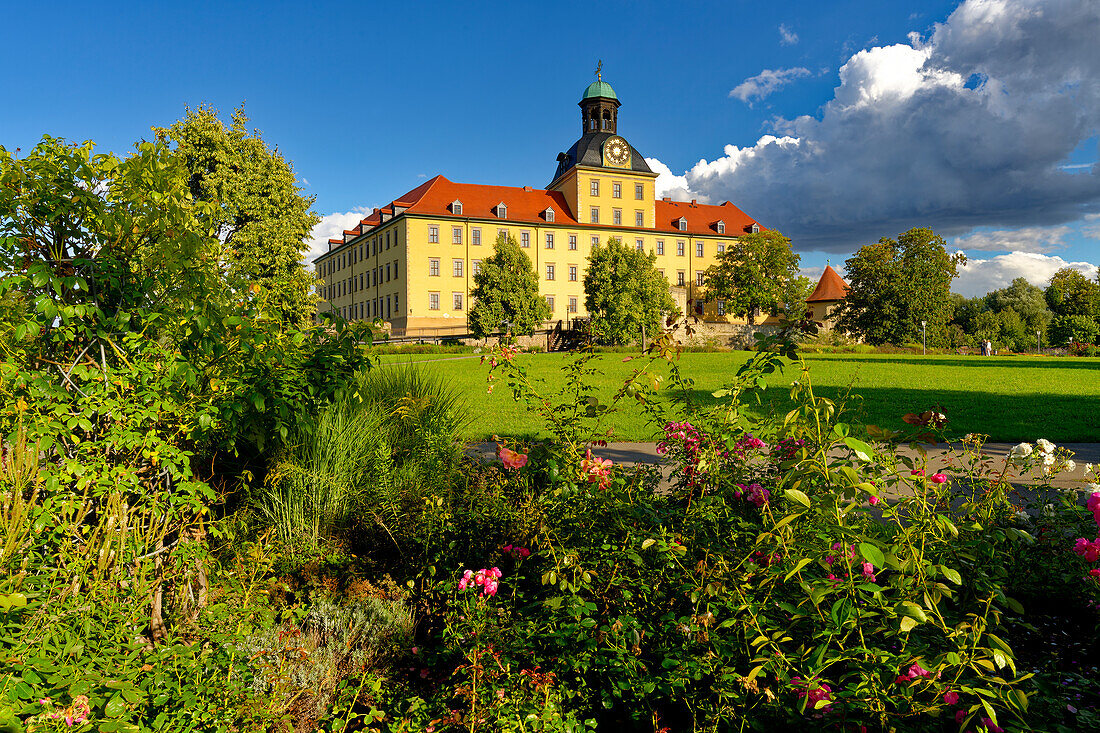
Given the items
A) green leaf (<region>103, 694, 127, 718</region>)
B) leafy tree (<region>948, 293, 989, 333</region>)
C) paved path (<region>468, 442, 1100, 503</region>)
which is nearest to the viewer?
green leaf (<region>103, 694, 127, 718</region>)

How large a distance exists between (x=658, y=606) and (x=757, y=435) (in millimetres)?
1624

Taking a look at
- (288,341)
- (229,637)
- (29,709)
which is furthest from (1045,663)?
(288,341)

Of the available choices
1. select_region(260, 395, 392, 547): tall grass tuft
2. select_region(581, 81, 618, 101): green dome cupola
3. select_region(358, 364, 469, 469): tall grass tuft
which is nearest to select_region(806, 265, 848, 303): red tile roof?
select_region(581, 81, 618, 101): green dome cupola

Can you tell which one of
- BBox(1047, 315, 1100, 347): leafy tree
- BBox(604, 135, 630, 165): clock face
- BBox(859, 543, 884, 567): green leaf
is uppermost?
BBox(604, 135, 630, 165): clock face

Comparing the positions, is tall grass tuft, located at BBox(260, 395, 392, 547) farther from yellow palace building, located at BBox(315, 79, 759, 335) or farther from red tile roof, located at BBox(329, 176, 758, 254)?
red tile roof, located at BBox(329, 176, 758, 254)

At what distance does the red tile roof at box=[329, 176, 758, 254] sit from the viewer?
54969 millimetres

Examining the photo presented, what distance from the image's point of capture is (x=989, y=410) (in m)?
12.3

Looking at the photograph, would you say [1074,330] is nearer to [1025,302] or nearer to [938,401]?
[1025,302]

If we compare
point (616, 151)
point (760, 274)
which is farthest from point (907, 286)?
point (616, 151)

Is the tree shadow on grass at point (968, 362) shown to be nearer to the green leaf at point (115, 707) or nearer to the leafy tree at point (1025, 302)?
the green leaf at point (115, 707)

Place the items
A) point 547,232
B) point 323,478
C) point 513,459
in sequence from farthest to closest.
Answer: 1. point 547,232
2. point 323,478
3. point 513,459

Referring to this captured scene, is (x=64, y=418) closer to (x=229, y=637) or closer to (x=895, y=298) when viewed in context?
(x=229, y=637)

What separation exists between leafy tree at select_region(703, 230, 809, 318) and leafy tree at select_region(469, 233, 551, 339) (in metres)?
21.0

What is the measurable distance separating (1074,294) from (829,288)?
31.3m
